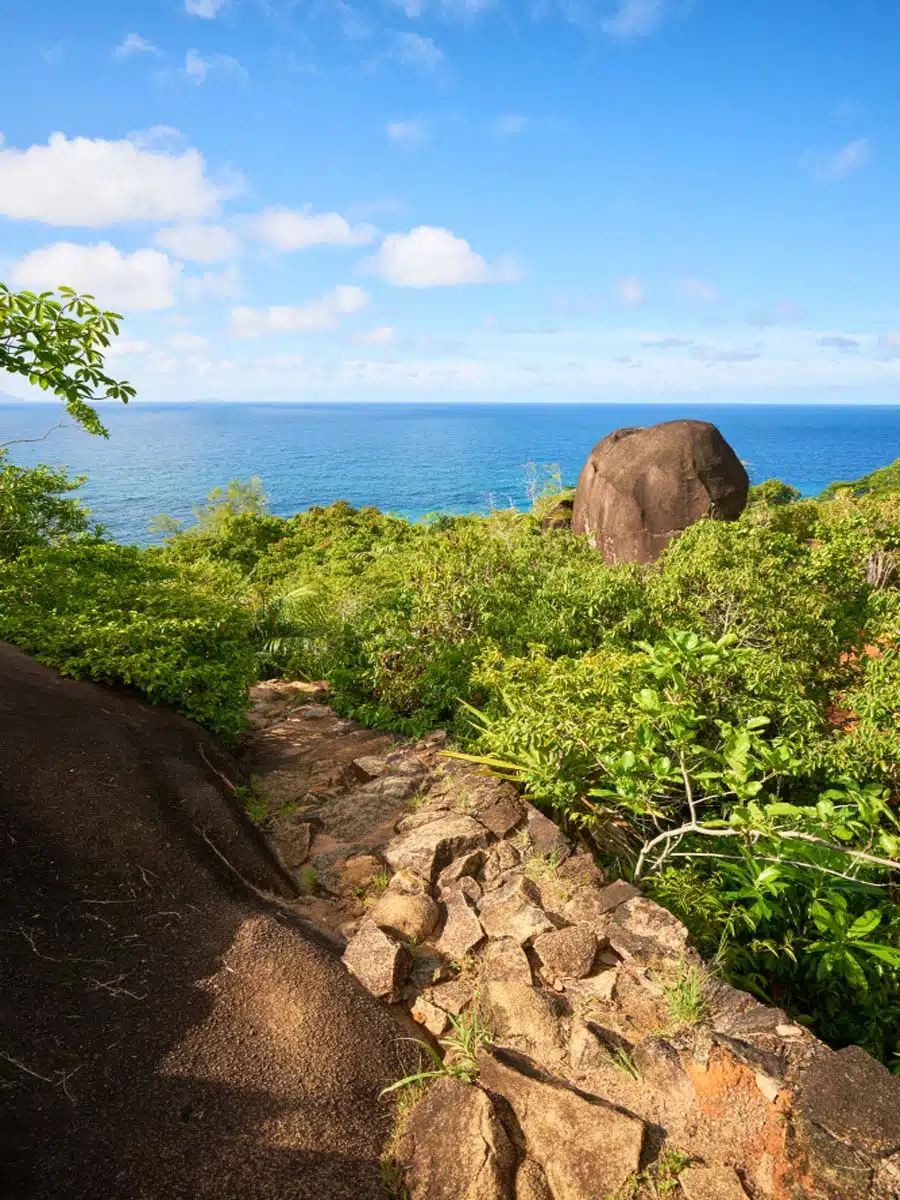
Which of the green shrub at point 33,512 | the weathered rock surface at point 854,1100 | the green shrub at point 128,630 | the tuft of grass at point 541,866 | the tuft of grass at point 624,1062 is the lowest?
the tuft of grass at point 624,1062

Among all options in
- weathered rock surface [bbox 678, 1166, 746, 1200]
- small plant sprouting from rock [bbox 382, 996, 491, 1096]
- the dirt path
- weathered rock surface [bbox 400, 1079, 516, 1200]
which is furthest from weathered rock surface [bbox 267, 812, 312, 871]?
weathered rock surface [bbox 678, 1166, 746, 1200]

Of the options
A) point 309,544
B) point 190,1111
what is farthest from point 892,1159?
point 309,544

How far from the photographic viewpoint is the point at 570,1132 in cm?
392

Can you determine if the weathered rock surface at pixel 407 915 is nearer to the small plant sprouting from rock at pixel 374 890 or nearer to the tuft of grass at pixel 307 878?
the small plant sprouting from rock at pixel 374 890

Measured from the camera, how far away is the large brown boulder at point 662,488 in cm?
2094

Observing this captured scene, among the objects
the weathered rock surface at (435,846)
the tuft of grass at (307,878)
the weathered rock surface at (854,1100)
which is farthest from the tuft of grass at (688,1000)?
the tuft of grass at (307,878)

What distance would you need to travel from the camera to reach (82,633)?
8469 millimetres

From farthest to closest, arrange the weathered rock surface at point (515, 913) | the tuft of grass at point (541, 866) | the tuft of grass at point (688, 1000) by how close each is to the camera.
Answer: the tuft of grass at point (541, 866)
the weathered rock surface at point (515, 913)
the tuft of grass at point (688, 1000)

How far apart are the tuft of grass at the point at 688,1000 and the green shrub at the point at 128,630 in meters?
6.30

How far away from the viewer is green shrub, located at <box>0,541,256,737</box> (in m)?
8.41

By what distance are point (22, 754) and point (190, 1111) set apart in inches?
156

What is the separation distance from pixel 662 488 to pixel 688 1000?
18558 millimetres

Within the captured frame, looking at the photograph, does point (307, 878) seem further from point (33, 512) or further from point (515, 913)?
point (33, 512)

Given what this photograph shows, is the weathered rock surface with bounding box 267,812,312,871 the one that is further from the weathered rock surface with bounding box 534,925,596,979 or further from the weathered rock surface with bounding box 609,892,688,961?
the weathered rock surface with bounding box 609,892,688,961
